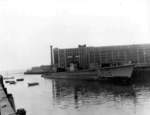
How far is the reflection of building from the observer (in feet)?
390

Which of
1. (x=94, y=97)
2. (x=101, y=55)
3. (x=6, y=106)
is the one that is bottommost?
(x=94, y=97)

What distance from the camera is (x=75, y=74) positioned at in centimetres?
9481

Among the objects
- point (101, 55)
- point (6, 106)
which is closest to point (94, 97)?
point (6, 106)

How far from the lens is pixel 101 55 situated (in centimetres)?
12812

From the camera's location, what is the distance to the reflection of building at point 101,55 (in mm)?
118750

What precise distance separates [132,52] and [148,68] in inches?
1190

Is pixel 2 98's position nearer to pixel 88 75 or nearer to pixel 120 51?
pixel 88 75

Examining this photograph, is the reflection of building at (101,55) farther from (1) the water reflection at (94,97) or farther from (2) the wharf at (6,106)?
(2) the wharf at (6,106)

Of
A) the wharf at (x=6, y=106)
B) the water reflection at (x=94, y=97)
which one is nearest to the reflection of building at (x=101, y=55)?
the water reflection at (x=94, y=97)

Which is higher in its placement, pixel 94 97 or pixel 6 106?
pixel 6 106

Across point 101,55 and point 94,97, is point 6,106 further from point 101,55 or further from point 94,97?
point 101,55

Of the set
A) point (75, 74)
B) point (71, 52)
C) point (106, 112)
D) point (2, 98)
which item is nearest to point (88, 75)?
point (75, 74)

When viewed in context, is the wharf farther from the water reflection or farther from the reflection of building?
the reflection of building

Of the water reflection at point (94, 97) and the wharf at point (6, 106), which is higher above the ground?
the wharf at point (6, 106)
